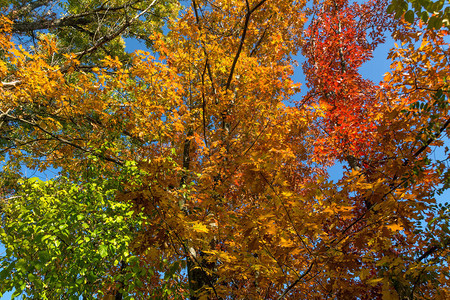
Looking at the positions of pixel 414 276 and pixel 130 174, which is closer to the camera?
pixel 414 276

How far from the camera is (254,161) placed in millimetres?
2820

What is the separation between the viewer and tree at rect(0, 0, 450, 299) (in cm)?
287

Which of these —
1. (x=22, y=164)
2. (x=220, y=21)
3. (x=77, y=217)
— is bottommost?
(x=77, y=217)

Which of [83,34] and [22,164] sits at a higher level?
[83,34]

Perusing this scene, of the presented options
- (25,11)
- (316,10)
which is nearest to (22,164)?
(25,11)

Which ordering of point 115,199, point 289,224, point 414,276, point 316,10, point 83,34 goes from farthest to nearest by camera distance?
point 83,34, point 316,10, point 115,199, point 289,224, point 414,276

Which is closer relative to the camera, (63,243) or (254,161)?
(254,161)

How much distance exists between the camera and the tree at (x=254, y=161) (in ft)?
9.40

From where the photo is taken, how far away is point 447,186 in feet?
9.67

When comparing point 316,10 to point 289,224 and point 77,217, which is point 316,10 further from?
point 77,217

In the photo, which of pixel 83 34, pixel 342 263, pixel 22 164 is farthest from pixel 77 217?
pixel 83 34

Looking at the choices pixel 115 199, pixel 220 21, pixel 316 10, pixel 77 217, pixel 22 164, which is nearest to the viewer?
pixel 77 217

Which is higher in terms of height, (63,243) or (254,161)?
(254,161)

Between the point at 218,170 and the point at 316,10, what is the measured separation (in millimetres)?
8216
